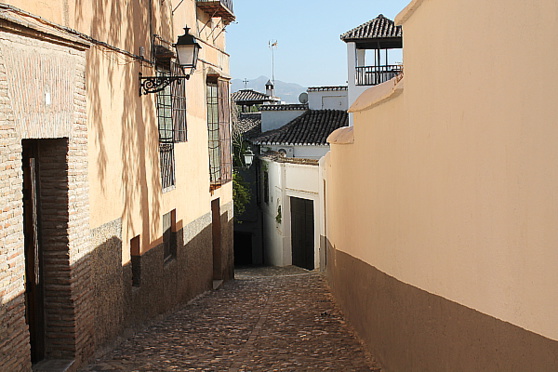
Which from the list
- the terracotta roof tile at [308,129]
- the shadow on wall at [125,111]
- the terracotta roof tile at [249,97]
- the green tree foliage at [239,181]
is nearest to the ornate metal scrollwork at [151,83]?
the shadow on wall at [125,111]

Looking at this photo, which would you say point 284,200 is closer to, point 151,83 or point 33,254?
point 151,83

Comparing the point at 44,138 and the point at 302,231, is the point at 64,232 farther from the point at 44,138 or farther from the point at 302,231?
the point at 302,231

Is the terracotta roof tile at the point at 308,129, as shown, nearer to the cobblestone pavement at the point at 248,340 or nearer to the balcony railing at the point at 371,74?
the balcony railing at the point at 371,74

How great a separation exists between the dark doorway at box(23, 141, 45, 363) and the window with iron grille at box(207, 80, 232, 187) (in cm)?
911

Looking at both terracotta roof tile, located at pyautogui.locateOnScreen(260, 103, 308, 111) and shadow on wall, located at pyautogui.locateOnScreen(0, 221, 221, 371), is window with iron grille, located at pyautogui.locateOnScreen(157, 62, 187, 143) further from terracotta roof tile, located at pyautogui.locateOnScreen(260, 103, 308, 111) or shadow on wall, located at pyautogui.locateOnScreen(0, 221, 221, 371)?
terracotta roof tile, located at pyautogui.locateOnScreen(260, 103, 308, 111)

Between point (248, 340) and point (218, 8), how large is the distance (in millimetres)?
8052

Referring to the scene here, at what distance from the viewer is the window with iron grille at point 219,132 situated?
52.7 ft

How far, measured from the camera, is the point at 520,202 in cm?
352

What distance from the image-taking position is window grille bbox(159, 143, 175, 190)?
11234mm

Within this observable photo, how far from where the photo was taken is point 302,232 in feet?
72.6

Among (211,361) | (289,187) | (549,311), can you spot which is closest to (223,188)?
(289,187)

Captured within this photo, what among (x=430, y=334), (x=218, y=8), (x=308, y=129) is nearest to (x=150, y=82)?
(x=218, y=8)

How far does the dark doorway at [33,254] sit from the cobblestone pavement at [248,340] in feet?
2.17

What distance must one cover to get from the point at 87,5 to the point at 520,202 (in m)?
5.73
